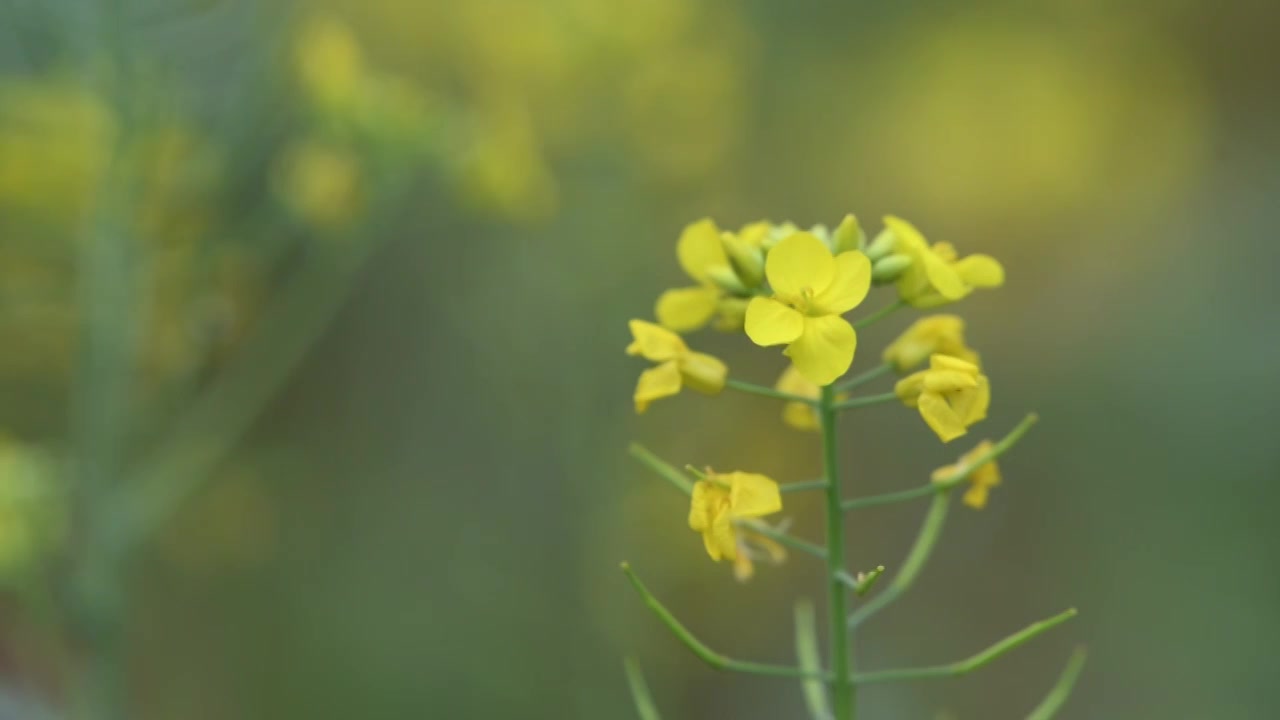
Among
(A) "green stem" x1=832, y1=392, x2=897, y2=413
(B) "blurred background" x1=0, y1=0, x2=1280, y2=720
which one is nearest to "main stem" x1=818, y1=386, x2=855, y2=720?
(A) "green stem" x1=832, y1=392, x2=897, y2=413

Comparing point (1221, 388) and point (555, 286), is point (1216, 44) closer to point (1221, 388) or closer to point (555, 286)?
point (1221, 388)

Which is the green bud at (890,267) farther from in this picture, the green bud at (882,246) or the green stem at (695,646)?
the green stem at (695,646)

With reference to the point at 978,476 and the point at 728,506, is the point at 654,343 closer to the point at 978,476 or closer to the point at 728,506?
the point at 728,506

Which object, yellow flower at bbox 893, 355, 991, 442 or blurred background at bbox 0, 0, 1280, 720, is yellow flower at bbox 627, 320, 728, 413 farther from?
blurred background at bbox 0, 0, 1280, 720

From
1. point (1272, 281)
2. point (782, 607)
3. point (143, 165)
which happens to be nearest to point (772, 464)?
point (782, 607)

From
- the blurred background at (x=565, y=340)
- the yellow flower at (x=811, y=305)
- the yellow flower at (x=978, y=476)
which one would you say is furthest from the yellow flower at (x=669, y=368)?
the blurred background at (x=565, y=340)

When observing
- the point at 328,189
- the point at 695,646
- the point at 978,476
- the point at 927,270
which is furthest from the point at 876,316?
the point at 328,189
